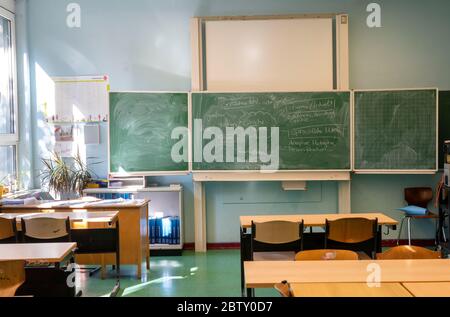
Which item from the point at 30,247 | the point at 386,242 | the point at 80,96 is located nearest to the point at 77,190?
the point at 80,96

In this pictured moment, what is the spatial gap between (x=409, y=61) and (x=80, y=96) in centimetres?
420

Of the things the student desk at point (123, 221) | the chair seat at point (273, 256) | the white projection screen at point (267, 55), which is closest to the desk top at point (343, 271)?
the chair seat at point (273, 256)

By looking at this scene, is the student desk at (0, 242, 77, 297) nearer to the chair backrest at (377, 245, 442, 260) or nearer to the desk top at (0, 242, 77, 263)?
the desk top at (0, 242, 77, 263)

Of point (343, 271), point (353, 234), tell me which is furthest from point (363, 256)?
point (343, 271)

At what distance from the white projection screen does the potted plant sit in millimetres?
1906

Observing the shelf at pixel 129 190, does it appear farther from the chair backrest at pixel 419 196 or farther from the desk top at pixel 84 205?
the chair backrest at pixel 419 196

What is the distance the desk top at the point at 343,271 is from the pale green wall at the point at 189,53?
3.36m

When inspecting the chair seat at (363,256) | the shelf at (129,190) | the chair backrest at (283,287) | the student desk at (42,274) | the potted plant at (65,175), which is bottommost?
the chair seat at (363,256)

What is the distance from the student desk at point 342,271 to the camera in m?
1.98

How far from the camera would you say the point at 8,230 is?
12.5ft

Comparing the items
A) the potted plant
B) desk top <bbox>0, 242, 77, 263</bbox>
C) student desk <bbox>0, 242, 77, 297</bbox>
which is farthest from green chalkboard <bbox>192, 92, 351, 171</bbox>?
student desk <bbox>0, 242, 77, 297</bbox>

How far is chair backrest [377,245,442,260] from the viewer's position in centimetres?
250
